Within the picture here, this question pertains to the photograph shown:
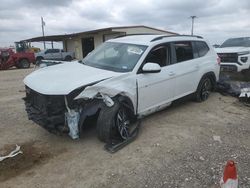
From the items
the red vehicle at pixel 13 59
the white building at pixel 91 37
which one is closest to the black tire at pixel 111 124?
the red vehicle at pixel 13 59

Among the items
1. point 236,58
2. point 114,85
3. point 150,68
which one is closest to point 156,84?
point 150,68

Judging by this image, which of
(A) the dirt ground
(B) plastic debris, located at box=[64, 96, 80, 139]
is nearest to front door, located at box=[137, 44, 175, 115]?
(A) the dirt ground

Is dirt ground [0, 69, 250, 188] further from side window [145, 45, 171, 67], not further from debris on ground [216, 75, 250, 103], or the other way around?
debris on ground [216, 75, 250, 103]

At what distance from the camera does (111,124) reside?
454 centimetres

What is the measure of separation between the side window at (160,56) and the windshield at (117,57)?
20cm

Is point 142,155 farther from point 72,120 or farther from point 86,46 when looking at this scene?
point 86,46

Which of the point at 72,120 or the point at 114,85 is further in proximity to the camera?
the point at 114,85

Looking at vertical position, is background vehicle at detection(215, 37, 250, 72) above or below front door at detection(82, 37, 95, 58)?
below

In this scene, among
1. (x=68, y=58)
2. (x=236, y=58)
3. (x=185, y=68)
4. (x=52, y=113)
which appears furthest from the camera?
(x=68, y=58)

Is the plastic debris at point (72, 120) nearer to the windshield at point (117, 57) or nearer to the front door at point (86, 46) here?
the windshield at point (117, 57)

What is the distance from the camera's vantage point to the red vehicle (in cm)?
2180

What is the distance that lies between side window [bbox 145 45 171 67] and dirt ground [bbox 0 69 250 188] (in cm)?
127

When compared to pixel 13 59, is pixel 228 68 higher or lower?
lower

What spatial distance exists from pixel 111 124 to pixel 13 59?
799 inches
